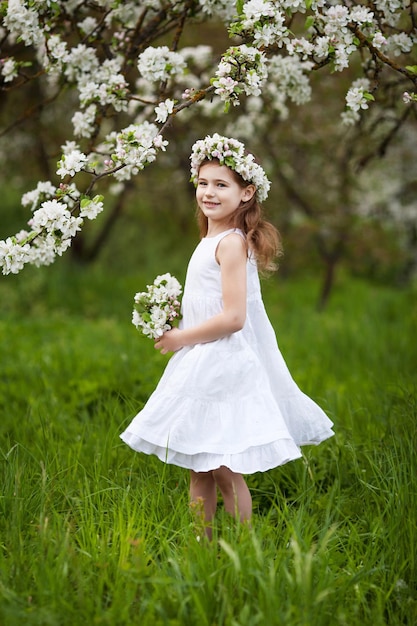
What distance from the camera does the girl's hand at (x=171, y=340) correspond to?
2686 millimetres

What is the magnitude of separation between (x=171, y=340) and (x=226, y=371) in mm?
266

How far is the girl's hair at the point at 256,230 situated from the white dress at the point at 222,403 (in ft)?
0.20

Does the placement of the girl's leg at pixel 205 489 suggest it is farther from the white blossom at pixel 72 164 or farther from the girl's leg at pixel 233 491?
the white blossom at pixel 72 164

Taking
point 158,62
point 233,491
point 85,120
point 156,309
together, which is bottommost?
point 233,491

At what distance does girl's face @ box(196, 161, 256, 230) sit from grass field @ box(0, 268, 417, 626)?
2.64ft

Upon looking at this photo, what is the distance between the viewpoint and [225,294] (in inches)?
102

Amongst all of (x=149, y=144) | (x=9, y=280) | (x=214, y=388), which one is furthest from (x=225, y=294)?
(x=9, y=280)

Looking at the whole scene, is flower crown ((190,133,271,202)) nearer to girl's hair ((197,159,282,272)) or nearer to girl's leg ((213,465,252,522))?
girl's hair ((197,159,282,272))

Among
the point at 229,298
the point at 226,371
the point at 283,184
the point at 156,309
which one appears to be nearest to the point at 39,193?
the point at 156,309

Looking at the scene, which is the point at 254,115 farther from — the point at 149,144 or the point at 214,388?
the point at 214,388

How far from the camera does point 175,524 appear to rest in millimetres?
2752

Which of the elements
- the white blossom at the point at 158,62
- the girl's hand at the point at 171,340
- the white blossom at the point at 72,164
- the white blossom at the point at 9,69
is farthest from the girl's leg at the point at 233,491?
the white blossom at the point at 9,69

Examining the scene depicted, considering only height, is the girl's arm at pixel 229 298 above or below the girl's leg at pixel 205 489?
above

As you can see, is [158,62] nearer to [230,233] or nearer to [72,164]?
[72,164]
